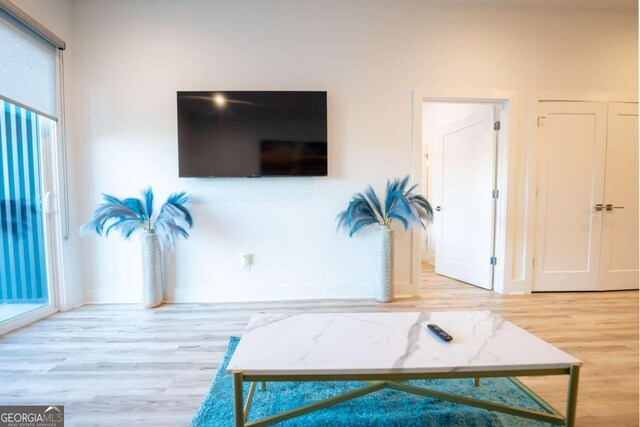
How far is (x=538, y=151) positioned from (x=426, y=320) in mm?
2794

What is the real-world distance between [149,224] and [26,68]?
1631 millimetres

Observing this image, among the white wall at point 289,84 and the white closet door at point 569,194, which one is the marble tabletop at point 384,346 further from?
the white closet door at point 569,194

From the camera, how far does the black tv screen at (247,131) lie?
2611 millimetres

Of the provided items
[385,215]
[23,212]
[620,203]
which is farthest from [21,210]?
[620,203]

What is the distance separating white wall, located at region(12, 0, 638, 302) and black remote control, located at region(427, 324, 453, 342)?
64.4 inches

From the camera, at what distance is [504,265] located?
2963mm

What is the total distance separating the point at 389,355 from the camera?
1.04 meters

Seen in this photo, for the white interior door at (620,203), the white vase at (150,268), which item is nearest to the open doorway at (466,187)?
the white interior door at (620,203)

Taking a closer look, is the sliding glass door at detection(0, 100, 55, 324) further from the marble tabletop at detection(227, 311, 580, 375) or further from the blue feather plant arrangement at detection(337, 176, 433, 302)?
the blue feather plant arrangement at detection(337, 176, 433, 302)

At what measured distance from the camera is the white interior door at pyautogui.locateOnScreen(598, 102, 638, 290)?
2.92 m

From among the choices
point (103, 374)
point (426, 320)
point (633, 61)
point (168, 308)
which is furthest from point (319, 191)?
point (633, 61)

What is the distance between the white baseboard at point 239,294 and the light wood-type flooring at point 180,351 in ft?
0.32

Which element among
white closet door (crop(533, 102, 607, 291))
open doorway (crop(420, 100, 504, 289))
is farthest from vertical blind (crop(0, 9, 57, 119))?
white closet door (crop(533, 102, 607, 291))

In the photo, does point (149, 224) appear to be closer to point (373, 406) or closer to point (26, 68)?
point (26, 68)
